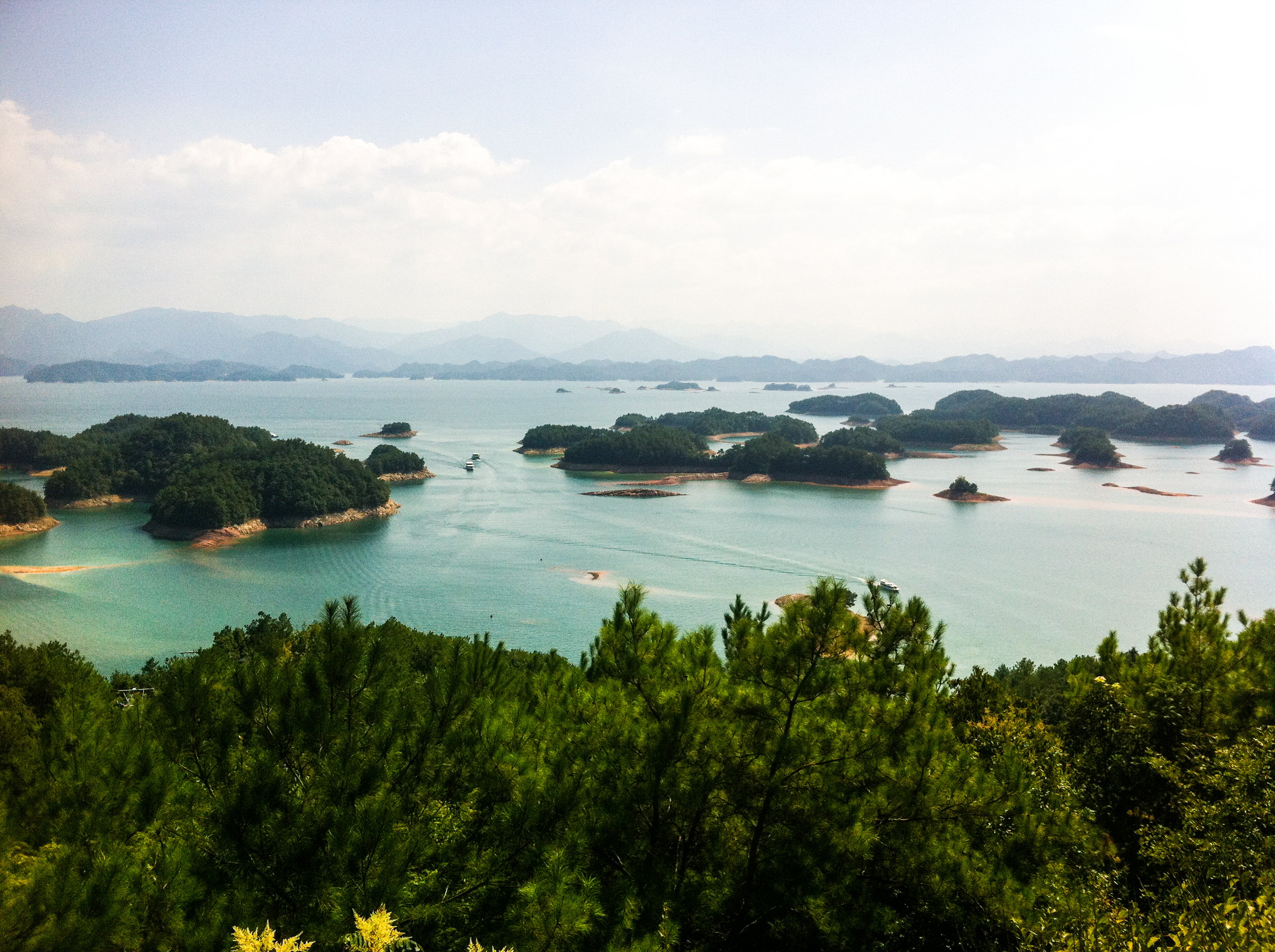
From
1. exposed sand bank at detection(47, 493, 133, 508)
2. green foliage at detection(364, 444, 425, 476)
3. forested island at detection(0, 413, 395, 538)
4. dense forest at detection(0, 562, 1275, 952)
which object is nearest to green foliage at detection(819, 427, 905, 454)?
green foliage at detection(364, 444, 425, 476)

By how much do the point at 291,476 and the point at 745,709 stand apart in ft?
126

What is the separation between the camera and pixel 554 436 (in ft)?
210

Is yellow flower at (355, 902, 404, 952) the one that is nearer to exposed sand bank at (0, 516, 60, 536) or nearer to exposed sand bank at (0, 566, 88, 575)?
exposed sand bank at (0, 566, 88, 575)

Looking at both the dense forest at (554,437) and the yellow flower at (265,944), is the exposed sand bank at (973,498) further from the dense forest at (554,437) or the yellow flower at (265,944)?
the yellow flower at (265,944)

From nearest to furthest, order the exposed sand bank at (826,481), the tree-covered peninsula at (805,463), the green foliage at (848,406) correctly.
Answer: the exposed sand bank at (826,481), the tree-covered peninsula at (805,463), the green foliage at (848,406)

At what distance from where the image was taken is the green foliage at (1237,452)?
2345 inches

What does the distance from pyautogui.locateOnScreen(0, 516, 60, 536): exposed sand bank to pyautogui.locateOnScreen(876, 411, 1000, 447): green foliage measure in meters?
61.4

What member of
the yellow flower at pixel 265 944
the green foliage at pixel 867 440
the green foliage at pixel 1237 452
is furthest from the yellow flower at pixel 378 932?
the green foliage at pixel 1237 452

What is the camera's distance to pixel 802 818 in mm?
3996

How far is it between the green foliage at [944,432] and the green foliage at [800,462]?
20.6 meters

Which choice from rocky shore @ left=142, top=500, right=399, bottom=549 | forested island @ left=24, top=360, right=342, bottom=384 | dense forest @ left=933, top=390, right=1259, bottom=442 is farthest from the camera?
forested island @ left=24, top=360, right=342, bottom=384

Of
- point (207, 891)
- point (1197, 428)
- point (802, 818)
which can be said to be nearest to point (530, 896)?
point (207, 891)

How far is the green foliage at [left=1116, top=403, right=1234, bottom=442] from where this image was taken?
74.4 meters

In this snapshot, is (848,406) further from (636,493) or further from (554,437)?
(636,493)
